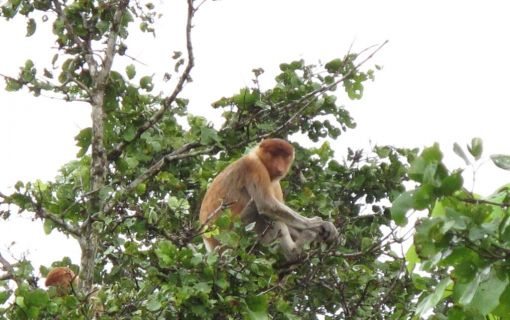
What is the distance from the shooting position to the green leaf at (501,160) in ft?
7.34

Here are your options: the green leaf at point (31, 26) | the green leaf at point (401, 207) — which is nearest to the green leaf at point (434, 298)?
the green leaf at point (401, 207)

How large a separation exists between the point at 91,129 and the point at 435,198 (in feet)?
13.0

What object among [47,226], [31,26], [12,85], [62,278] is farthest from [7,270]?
[31,26]

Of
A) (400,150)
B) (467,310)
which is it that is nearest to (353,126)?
(400,150)

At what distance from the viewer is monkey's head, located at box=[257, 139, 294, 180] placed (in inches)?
281

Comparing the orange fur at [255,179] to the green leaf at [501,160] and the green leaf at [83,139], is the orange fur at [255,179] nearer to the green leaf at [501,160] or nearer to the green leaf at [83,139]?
the green leaf at [83,139]

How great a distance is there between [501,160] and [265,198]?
5.07m

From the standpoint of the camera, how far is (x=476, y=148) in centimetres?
227

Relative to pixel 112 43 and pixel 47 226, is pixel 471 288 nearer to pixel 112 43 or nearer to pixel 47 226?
pixel 47 226

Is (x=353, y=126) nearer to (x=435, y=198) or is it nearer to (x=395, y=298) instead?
(x=395, y=298)

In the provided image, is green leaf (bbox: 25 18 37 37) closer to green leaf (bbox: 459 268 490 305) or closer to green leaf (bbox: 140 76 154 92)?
green leaf (bbox: 140 76 154 92)

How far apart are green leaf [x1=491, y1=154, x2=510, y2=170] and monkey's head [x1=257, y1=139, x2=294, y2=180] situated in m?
4.83

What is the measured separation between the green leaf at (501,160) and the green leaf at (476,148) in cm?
4

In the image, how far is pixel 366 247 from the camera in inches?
218
